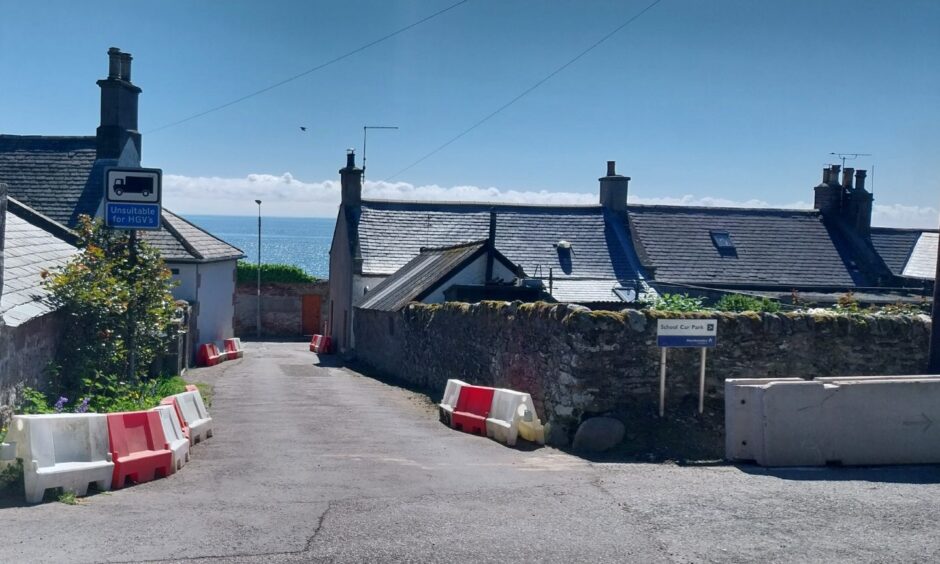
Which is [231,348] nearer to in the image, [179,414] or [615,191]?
[615,191]

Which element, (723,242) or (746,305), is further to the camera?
(723,242)

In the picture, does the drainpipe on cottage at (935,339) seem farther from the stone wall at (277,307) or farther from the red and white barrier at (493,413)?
the stone wall at (277,307)

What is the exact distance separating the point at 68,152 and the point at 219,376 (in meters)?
7.31

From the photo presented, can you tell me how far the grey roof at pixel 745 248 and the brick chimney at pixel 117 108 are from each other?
19023 mm

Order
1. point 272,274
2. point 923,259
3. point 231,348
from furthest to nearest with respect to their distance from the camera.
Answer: point 272,274 → point 923,259 → point 231,348

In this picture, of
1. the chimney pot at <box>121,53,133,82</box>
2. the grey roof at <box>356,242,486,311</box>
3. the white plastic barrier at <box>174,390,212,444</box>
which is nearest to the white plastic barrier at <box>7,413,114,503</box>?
the white plastic barrier at <box>174,390,212,444</box>

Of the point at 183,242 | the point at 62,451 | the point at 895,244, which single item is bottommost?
the point at 62,451

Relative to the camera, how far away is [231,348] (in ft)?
101

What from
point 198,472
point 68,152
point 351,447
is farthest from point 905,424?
point 68,152

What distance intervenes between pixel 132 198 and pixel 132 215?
0.23m

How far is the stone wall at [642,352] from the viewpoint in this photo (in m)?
12.1

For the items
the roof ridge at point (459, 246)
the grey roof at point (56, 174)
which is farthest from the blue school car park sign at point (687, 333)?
the grey roof at point (56, 174)

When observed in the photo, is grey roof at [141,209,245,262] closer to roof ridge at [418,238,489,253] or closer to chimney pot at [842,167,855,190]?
roof ridge at [418,238,489,253]

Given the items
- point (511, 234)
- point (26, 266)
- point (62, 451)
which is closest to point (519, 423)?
point (62, 451)
